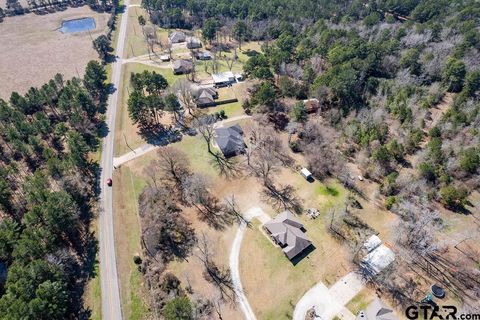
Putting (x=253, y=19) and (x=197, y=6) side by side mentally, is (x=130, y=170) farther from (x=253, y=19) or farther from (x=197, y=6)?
(x=197, y=6)

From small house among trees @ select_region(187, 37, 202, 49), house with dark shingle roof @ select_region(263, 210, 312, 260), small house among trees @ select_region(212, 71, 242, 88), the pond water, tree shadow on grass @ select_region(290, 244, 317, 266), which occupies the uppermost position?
small house among trees @ select_region(187, 37, 202, 49)

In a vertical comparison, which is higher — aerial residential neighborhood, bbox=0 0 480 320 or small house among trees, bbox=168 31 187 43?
small house among trees, bbox=168 31 187 43

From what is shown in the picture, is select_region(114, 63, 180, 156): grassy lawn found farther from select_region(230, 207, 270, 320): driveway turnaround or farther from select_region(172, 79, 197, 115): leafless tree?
select_region(230, 207, 270, 320): driveway turnaround

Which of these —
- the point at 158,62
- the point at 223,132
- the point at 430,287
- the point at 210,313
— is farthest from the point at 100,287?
the point at 158,62

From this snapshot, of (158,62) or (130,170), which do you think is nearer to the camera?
(130,170)

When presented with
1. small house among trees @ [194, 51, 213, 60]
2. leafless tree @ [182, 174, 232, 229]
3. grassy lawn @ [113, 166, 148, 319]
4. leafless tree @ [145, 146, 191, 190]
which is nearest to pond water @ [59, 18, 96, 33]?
small house among trees @ [194, 51, 213, 60]

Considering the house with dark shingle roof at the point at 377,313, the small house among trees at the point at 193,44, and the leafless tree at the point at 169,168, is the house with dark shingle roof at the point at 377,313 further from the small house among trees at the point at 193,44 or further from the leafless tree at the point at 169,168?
the small house among trees at the point at 193,44
